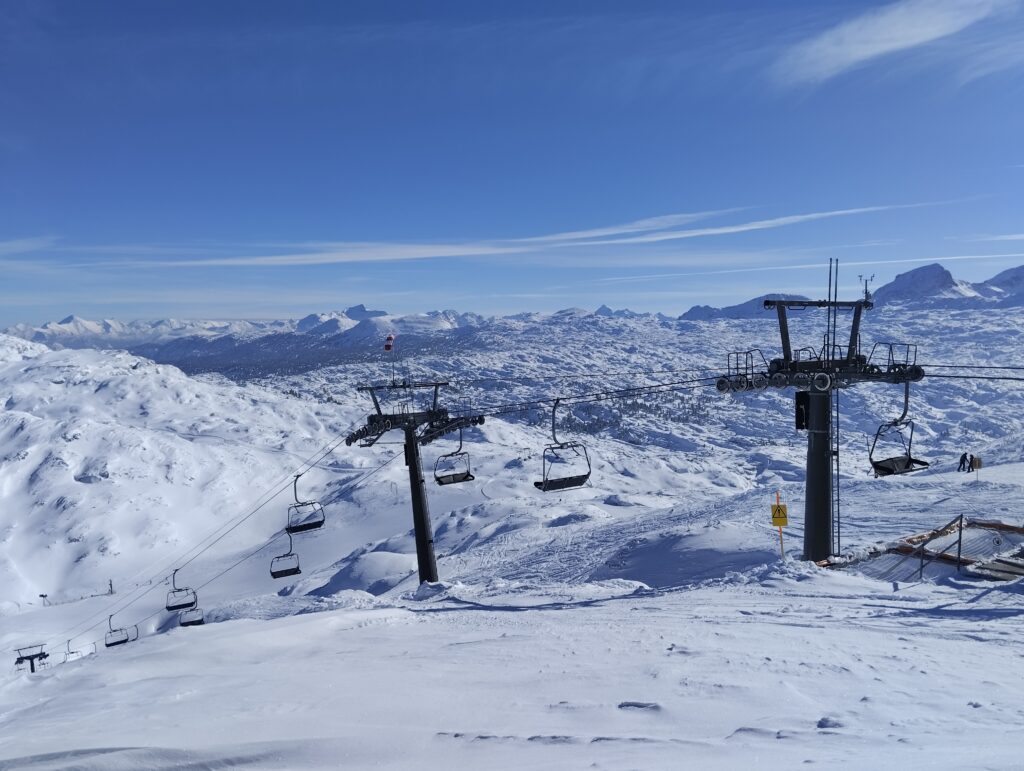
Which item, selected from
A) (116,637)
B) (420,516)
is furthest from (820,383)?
(116,637)

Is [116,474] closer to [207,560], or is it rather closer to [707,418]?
[207,560]

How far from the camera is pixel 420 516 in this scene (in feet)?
71.4

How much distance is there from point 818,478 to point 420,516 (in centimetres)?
1204

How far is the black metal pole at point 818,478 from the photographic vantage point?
52.9 feet

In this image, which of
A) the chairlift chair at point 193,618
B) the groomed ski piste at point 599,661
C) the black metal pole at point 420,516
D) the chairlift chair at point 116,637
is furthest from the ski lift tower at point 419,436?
the chairlift chair at point 116,637

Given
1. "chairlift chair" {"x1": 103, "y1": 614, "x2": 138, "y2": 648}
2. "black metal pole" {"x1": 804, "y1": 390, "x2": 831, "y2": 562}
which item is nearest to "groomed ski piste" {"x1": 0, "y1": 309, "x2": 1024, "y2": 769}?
"black metal pole" {"x1": 804, "y1": 390, "x2": 831, "y2": 562}

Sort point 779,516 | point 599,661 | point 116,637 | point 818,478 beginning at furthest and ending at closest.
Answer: point 116,637
point 779,516
point 818,478
point 599,661

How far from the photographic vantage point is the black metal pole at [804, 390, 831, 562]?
1612 cm

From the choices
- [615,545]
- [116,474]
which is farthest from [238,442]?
[615,545]

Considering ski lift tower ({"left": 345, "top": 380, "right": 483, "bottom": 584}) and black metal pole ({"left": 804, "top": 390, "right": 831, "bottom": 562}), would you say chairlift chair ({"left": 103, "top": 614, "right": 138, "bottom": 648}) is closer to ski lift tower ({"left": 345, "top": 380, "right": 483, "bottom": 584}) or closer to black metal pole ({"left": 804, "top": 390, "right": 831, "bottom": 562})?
ski lift tower ({"left": 345, "top": 380, "right": 483, "bottom": 584})

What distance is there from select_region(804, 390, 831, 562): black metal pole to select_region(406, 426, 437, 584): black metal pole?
11.1 metres

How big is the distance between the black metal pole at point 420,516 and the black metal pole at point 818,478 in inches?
438

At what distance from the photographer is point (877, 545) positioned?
1756cm

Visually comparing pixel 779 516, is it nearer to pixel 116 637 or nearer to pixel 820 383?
pixel 820 383
